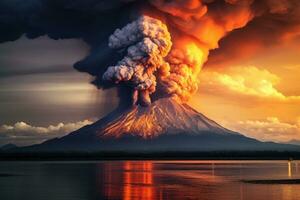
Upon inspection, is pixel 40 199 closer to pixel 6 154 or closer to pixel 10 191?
pixel 10 191

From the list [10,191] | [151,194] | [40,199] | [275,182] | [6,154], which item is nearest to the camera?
[40,199]

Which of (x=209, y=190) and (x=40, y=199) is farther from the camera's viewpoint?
(x=209, y=190)

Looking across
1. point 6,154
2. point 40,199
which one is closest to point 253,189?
point 40,199

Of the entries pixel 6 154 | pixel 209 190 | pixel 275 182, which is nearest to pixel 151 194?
pixel 209 190

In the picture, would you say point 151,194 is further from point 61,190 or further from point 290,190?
point 290,190

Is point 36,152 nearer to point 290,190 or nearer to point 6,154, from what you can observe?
point 6,154

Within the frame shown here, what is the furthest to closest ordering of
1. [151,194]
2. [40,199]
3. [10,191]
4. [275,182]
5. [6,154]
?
1. [6,154]
2. [275,182]
3. [10,191]
4. [151,194]
5. [40,199]

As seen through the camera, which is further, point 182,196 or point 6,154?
point 6,154

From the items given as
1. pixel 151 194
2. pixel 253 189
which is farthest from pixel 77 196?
pixel 253 189
